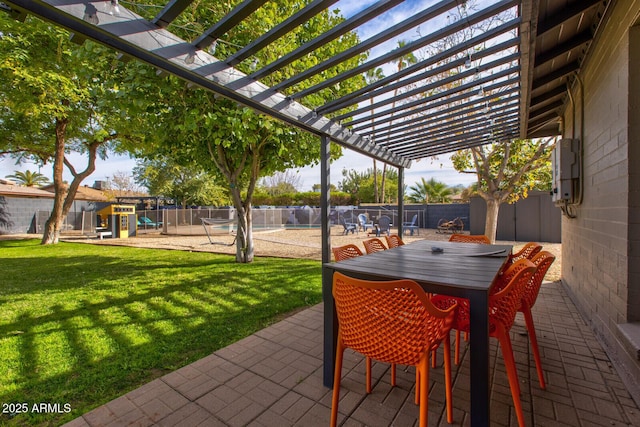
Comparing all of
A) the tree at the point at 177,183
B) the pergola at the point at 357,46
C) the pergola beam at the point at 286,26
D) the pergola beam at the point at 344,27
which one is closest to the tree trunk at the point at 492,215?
A: the pergola at the point at 357,46

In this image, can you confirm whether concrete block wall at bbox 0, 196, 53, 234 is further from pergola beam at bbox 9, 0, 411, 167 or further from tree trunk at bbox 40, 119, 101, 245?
pergola beam at bbox 9, 0, 411, 167

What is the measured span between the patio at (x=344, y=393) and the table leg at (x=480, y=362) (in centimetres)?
35

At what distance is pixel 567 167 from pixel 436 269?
2.52m

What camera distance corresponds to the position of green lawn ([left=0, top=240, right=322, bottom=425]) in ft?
6.52

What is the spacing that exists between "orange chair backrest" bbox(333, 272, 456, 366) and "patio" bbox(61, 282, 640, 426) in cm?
53

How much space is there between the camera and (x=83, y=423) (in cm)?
160

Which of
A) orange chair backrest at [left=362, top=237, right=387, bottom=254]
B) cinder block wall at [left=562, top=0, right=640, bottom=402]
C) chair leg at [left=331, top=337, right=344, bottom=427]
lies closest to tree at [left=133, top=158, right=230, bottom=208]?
orange chair backrest at [left=362, top=237, right=387, bottom=254]

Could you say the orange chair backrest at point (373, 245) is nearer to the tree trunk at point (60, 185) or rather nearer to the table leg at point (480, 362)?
the table leg at point (480, 362)

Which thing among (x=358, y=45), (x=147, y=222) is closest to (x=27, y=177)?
(x=147, y=222)

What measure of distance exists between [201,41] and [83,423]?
2395 millimetres

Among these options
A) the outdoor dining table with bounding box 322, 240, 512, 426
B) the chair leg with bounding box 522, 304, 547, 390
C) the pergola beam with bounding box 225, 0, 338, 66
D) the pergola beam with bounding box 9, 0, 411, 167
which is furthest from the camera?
the chair leg with bounding box 522, 304, 547, 390

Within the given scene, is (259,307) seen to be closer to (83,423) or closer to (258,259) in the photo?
(83,423)

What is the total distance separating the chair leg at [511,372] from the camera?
1.44 m

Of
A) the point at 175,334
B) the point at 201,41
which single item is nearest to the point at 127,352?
the point at 175,334
